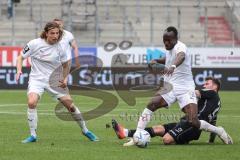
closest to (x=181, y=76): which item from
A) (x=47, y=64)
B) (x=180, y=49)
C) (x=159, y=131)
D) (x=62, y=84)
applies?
(x=180, y=49)

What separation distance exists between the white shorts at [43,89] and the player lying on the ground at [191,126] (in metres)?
1.15

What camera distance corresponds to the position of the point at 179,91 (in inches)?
533

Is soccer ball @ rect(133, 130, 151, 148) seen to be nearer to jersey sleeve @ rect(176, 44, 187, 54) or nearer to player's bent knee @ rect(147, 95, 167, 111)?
player's bent knee @ rect(147, 95, 167, 111)

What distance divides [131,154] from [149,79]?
74.7 ft

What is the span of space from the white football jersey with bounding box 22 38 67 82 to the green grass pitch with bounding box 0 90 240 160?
120 centimetres

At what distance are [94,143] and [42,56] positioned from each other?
185 cm

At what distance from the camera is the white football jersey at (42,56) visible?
1410 cm

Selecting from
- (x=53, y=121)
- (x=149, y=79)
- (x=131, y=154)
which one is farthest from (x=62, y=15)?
(x=131, y=154)

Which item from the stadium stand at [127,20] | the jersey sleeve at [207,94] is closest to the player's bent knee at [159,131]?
the jersey sleeve at [207,94]

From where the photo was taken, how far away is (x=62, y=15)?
127 feet

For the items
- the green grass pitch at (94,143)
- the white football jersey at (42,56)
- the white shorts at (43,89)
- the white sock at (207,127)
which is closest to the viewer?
the green grass pitch at (94,143)

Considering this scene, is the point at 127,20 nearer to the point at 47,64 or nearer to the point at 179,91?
the point at 47,64

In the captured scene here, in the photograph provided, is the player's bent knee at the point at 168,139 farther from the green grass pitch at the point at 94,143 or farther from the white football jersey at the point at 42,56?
the white football jersey at the point at 42,56

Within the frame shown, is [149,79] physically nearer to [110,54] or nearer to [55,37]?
[110,54]
